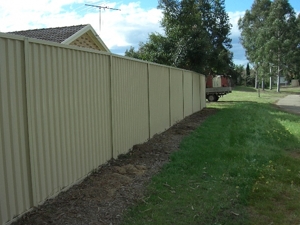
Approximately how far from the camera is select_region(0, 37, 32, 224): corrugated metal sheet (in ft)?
10.2

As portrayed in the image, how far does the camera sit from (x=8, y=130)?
318 cm

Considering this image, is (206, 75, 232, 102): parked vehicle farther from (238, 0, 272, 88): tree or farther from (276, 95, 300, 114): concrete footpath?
(238, 0, 272, 88): tree

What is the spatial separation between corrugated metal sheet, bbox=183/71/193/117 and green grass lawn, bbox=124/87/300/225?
5732mm

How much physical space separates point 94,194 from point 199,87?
14384 mm

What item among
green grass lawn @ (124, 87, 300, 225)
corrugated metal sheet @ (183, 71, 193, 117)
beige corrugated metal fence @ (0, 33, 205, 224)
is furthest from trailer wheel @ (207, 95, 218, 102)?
beige corrugated metal fence @ (0, 33, 205, 224)

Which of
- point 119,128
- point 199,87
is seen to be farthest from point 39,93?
point 199,87

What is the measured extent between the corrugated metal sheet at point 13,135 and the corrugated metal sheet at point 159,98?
17.2ft

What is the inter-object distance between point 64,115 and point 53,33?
977cm

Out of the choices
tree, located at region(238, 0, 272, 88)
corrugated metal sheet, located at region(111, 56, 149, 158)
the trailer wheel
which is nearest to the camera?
corrugated metal sheet, located at region(111, 56, 149, 158)

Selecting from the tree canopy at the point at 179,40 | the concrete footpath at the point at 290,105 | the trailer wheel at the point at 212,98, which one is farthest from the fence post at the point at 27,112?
the trailer wheel at the point at 212,98

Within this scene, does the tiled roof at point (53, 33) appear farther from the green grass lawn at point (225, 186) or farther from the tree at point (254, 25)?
the tree at point (254, 25)

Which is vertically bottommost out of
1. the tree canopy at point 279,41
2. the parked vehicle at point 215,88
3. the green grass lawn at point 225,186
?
the green grass lawn at point 225,186

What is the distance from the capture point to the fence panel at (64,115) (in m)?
3.64

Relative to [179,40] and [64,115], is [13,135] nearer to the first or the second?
[64,115]
